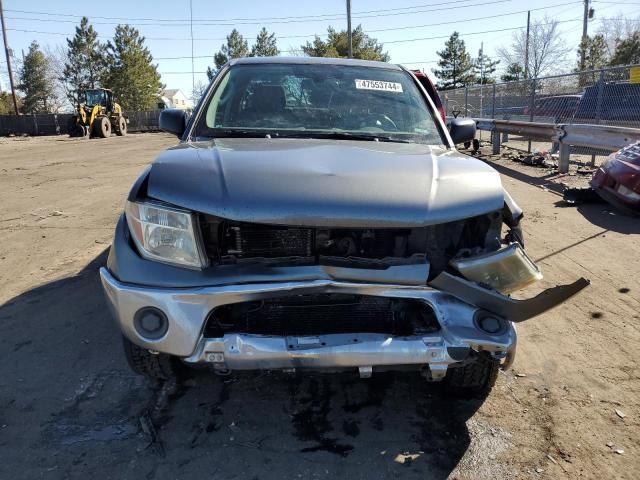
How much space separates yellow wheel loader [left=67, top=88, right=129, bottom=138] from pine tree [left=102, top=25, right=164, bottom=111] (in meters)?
24.6

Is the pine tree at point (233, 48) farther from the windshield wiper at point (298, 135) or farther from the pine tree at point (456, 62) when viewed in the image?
the windshield wiper at point (298, 135)

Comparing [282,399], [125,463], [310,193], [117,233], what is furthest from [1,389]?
[310,193]

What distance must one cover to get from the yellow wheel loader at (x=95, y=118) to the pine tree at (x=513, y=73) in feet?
139

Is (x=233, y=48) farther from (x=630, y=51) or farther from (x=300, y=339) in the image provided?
(x=300, y=339)

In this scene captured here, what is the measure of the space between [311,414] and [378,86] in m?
2.35

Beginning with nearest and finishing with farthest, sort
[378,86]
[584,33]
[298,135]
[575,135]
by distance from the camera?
[298,135] < [378,86] < [575,135] < [584,33]

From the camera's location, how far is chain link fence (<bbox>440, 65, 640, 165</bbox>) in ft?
35.5

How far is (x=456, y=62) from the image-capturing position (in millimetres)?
63062

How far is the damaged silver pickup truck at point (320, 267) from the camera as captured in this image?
7.14 feet

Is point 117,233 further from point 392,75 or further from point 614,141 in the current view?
point 614,141

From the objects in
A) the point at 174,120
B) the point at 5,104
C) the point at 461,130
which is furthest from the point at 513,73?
the point at 174,120

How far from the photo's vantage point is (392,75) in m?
4.00

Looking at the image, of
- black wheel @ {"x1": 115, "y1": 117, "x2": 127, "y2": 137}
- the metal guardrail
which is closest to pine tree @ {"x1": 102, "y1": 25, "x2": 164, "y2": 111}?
black wheel @ {"x1": 115, "y1": 117, "x2": 127, "y2": 137}

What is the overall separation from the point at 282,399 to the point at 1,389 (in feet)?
5.19
